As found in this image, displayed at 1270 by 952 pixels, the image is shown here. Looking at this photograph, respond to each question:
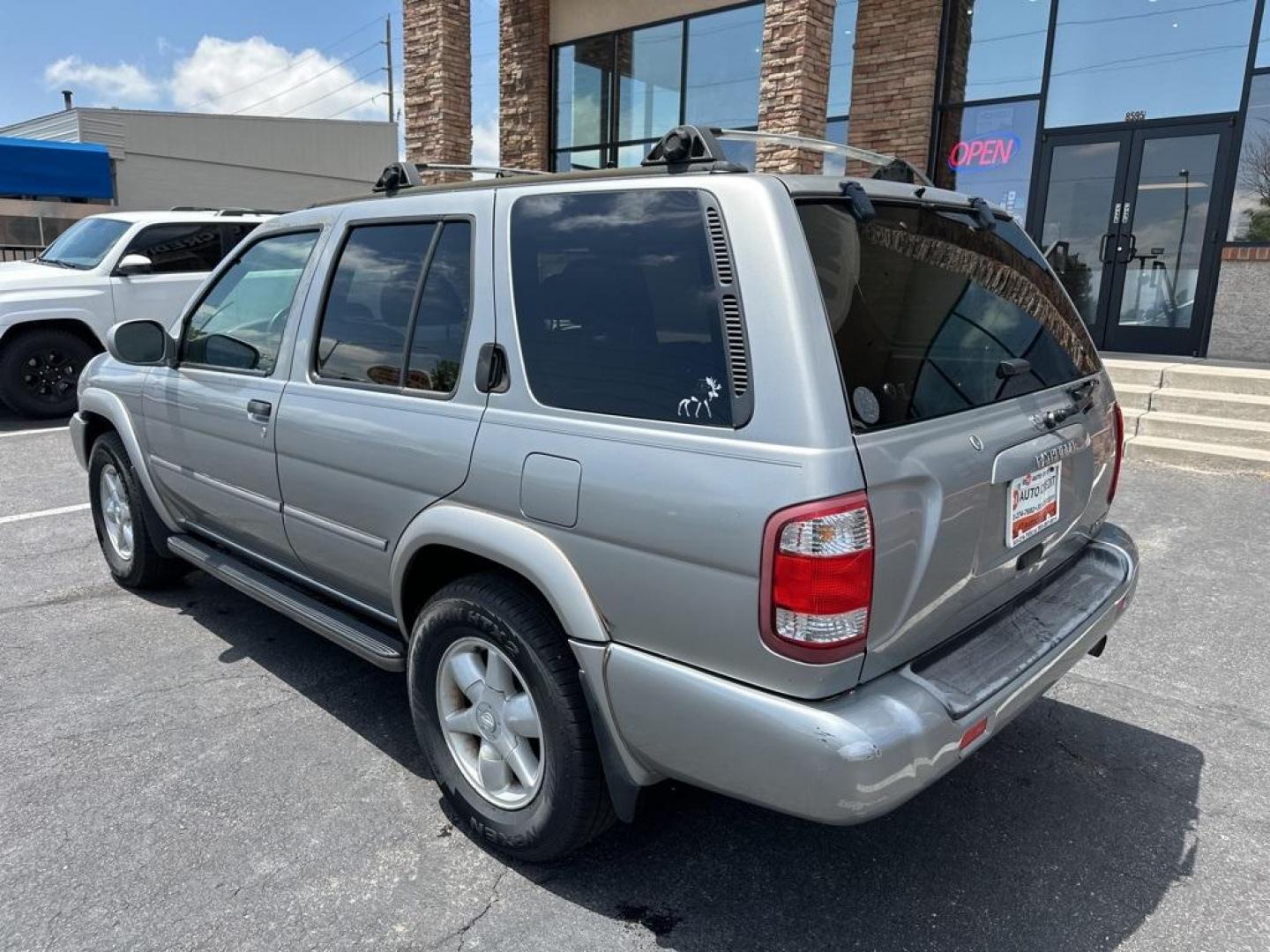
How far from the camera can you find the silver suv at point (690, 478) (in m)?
1.93

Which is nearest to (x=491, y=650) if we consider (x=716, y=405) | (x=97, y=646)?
(x=716, y=405)

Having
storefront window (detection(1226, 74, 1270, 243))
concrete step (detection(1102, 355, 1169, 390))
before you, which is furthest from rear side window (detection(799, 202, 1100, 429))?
storefront window (detection(1226, 74, 1270, 243))

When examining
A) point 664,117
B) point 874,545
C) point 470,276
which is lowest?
point 874,545

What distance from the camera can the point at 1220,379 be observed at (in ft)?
25.8

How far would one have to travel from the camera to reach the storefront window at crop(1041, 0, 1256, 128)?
347 inches

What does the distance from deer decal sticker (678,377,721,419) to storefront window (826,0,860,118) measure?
961cm

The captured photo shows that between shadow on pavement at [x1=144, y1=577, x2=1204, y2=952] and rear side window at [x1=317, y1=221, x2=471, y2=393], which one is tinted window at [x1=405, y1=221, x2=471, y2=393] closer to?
rear side window at [x1=317, y1=221, x2=471, y2=393]

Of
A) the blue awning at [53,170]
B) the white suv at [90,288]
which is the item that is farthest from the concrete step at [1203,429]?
the blue awning at [53,170]

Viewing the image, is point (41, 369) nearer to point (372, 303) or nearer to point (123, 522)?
point (123, 522)

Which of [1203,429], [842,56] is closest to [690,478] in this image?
[1203,429]

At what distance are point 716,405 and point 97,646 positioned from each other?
335 centimetres

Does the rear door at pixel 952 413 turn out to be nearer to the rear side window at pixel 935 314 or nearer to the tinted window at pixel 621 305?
the rear side window at pixel 935 314

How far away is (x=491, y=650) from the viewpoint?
99.0 inches

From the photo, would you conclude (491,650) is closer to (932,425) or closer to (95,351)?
(932,425)
